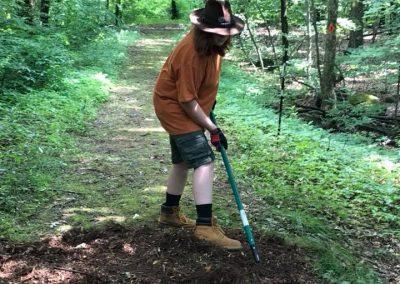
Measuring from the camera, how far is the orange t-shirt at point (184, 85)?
11.6 feet

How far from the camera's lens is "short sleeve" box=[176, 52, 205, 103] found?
3.52m

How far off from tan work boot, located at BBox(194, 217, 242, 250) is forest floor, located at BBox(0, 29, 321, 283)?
0.06m

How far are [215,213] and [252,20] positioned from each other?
1381 cm

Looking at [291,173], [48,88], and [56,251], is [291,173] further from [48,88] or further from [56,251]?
[48,88]

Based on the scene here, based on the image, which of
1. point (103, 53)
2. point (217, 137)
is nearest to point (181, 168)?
point (217, 137)

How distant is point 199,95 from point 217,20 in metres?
0.63

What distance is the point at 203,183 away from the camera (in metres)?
3.74

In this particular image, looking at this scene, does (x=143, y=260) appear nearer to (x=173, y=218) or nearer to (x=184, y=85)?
(x=173, y=218)

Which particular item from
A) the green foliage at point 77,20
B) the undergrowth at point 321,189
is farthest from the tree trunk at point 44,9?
the undergrowth at point 321,189

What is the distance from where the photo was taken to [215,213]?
4.70m

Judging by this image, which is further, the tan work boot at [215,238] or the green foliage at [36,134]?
the green foliage at [36,134]

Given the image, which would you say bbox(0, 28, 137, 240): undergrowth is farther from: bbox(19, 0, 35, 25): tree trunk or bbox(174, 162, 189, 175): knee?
bbox(19, 0, 35, 25): tree trunk

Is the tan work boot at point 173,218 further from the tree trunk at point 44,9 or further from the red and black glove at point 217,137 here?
the tree trunk at point 44,9

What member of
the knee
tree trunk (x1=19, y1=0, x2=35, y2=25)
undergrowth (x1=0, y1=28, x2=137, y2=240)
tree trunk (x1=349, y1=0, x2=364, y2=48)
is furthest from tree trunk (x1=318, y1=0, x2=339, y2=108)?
the knee
